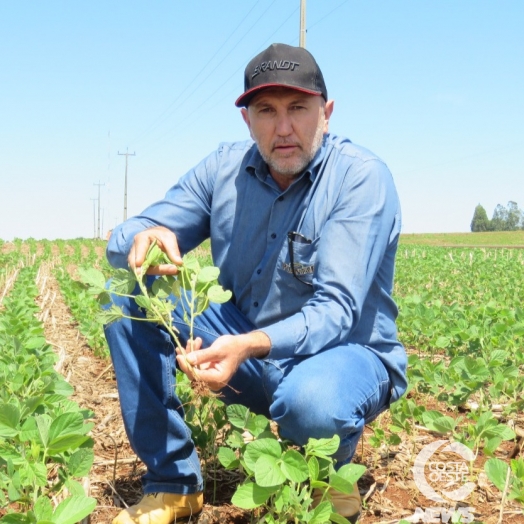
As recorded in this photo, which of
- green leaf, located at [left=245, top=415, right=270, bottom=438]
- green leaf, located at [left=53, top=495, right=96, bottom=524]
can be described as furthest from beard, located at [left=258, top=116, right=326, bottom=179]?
green leaf, located at [left=53, top=495, right=96, bottom=524]

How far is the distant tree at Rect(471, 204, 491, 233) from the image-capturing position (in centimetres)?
10581

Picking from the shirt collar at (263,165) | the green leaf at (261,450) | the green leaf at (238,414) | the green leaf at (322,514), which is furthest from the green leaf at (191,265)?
the green leaf at (322,514)

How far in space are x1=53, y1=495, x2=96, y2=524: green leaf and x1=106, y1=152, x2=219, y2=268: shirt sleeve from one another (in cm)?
130

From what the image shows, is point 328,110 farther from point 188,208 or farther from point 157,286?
point 157,286

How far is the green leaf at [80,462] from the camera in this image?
2.04 metres

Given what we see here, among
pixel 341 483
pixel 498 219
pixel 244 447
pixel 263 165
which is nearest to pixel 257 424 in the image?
pixel 244 447

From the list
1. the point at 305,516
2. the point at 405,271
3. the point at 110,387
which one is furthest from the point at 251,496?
the point at 405,271

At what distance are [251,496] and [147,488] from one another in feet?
2.17

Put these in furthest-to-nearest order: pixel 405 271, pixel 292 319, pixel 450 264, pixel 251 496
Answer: pixel 450 264, pixel 405 271, pixel 292 319, pixel 251 496

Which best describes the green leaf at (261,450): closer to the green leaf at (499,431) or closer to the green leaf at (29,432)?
the green leaf at (29,432)

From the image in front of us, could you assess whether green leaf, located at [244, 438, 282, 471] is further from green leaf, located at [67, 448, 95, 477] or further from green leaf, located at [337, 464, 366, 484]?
green leaf, located at [67, 448, 95, 477]

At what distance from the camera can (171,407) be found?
2570mm

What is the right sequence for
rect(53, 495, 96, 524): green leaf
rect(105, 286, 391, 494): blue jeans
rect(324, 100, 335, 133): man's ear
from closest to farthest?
rect(53, 495, 96, 524): green leaf → rect(105, 286, 391, 494): blue jeans → rect(324, 100, 335, 133): man's ear

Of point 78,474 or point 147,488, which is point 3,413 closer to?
point 78,474
